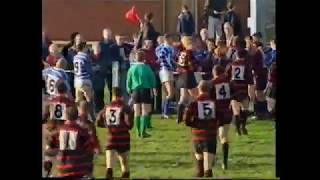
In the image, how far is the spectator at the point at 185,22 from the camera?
10398 mm

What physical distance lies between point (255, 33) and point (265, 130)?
122cm

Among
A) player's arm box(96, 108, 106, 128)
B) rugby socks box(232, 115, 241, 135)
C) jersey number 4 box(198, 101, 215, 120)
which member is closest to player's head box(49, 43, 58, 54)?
player's arm box(96, 108, 106, 128)

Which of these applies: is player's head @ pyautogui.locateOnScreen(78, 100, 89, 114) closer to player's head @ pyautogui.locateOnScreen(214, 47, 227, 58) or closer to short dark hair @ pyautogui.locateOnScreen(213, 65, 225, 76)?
short dark hair @ pyautogui.locateOnScreen(213, 65, 225, 76)

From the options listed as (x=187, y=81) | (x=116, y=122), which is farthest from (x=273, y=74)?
(x=116, y=122)

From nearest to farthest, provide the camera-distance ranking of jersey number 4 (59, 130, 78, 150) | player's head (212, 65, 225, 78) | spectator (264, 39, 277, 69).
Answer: jersey number 4 (59, 130, 78, 150), player's head (212, 65, 225, 78), spectator (264, 39, 277, 69)

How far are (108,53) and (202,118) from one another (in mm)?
1472

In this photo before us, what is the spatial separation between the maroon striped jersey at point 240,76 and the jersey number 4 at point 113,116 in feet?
4.97

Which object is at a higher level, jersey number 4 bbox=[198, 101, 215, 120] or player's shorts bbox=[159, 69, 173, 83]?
player's shorts bbox=[159, 69, 173, 83]

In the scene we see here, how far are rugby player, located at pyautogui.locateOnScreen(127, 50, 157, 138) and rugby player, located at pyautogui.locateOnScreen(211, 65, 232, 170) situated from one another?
31.5 inches

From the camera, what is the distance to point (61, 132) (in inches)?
396

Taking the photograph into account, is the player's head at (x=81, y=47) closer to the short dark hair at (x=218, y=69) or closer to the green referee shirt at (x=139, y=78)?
the green referee shirt at (x=139, y=78)

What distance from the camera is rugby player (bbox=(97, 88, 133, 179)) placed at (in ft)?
33.5
